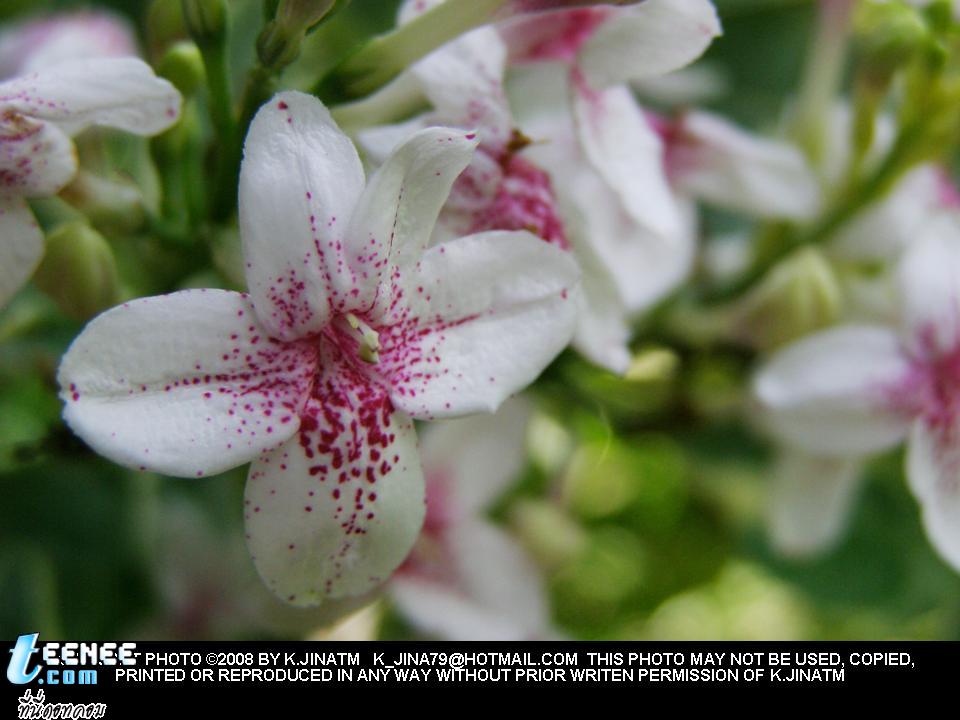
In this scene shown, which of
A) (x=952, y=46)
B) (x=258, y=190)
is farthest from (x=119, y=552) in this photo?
(x=952, y=46)

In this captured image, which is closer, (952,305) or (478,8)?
(478,8)

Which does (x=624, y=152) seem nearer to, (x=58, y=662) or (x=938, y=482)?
(x=938, y=482)

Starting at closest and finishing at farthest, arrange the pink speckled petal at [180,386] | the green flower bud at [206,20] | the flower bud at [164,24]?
1. the pink speckled petal at [180,386]
2. the green flower bud at [206,20]
3. the flower bud at [164,24]

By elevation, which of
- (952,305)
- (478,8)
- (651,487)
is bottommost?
(651,487)

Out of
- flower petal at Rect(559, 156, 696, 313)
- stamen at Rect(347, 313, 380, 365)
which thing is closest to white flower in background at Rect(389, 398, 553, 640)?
flower petal at Rect(559, 156, 696, 313)

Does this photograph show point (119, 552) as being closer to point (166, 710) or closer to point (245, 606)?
point (245, 606)

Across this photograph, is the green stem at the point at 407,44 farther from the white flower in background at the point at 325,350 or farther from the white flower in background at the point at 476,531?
the white flower in background at the point at 476,531

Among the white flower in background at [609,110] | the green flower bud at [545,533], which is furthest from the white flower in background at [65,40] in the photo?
the green flower bud at [545,533]
